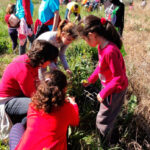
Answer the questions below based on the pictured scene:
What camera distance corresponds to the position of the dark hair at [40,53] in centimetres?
163

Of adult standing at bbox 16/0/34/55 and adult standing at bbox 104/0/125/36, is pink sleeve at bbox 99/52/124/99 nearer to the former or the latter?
adult standing at bbox 16/0/34/55

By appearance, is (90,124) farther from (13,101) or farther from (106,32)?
(106,32)

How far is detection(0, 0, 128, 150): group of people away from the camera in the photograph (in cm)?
128

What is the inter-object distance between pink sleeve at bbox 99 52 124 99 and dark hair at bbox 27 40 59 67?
0.56 meters

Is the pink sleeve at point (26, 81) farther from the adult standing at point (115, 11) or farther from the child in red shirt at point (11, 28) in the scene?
the adult standing at point (115, 11)

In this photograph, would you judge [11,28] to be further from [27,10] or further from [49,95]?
[49,95]

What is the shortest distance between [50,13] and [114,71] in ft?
6.52

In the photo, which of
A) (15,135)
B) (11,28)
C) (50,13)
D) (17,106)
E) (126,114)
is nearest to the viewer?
(15,135)

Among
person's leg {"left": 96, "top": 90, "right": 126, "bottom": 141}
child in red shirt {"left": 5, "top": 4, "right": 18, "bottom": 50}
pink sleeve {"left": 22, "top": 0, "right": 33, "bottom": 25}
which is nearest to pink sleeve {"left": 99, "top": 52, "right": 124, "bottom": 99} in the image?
person's leg {"left": 96, "top": 90, "right": 126, "bottom": 141}

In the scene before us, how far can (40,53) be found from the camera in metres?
1.63

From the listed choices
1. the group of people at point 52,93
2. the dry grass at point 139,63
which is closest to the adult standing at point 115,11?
the dry grass at point 139,63

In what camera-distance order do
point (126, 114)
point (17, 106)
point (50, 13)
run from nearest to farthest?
point (17, 106), point (126, 114), point (50, 13)

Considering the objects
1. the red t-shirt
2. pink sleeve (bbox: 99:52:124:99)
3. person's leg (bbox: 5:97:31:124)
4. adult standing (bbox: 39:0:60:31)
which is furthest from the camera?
adult standing (bbox: 39:0:60:31)

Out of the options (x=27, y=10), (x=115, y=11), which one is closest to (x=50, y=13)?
A: (x=27, y=10)
